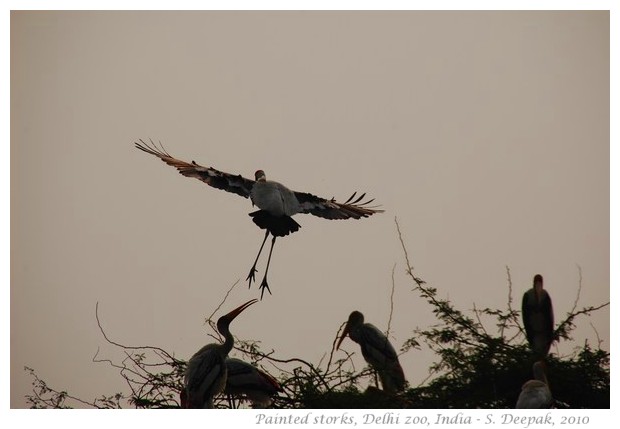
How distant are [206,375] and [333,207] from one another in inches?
125

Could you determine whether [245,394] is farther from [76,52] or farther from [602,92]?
[76,52]

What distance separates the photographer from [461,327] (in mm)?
9367

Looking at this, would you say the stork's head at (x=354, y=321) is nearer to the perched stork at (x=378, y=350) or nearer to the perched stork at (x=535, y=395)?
the perched stork at (x=378, y=350)

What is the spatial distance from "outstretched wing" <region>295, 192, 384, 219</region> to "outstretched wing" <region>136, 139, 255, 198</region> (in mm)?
599

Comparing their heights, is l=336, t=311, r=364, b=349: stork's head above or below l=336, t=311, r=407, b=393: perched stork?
above

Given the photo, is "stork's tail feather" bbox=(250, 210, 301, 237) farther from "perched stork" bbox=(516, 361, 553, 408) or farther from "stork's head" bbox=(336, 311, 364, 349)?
"perched stork" bbox=(516, 361, 553, 408)

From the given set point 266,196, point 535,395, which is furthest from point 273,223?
point 535,395

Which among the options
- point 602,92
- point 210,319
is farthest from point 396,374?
point 602,92

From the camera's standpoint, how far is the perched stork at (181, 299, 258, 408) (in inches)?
356

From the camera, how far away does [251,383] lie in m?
9.34

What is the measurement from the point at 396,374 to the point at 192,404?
5.68 feet

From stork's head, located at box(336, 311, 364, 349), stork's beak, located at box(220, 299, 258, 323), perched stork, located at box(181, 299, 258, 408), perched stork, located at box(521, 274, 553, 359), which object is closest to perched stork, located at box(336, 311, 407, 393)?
stork's head, located at box(336, 311, 364, 349)

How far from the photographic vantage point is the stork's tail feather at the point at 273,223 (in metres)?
11.4

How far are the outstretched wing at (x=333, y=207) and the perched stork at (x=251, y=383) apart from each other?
251 centimetres
